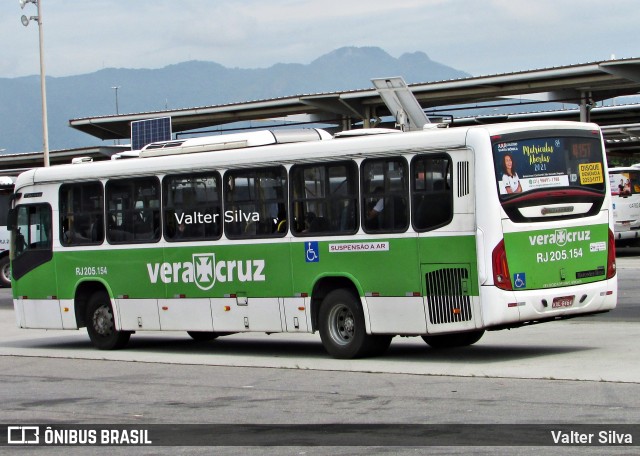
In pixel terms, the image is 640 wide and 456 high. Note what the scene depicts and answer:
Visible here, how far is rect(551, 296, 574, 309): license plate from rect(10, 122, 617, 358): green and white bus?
0.03m

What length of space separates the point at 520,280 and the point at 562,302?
0.73 metres

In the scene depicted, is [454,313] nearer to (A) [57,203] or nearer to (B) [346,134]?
(B) [346,134]

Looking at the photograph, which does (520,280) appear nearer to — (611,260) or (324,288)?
(611,260)

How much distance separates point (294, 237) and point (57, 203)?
210 inches

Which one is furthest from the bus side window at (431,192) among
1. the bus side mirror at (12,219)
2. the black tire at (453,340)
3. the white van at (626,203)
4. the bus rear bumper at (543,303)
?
the white van at (626,203)

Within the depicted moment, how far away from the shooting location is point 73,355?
1852 centimetres

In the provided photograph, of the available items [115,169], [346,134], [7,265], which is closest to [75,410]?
[346,134]

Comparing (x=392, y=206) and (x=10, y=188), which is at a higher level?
(x=10, y=188)

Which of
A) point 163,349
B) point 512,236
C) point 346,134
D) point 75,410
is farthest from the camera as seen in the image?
point 163,349

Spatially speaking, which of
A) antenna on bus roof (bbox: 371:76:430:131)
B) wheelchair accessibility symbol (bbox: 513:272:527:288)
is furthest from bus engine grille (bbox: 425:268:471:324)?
antenna on bus roof (bbox: 371:76:430:131)

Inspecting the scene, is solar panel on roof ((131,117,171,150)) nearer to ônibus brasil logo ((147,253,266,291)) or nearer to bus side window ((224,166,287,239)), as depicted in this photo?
ônibus brasil logo ((147,253,266,291))

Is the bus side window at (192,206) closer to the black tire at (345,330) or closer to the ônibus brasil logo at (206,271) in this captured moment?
the ônibus brasil logo at (206,271)

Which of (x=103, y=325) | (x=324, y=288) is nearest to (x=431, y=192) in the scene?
(x=324, y=288)

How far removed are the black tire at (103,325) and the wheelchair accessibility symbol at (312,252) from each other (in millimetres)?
4223
